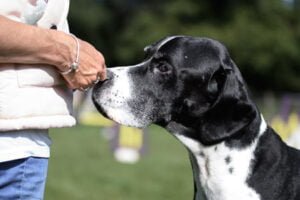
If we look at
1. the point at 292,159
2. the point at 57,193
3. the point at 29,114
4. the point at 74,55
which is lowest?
the point at 57,193

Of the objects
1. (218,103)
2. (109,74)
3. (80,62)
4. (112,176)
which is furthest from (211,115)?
(112,176)

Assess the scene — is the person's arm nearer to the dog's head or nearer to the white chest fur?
the dog's head

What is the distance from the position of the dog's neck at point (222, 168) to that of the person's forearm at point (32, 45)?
0.83m

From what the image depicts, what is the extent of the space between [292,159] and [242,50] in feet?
126

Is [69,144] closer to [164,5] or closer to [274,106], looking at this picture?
[274,106]

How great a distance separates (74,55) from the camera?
270 centimetres

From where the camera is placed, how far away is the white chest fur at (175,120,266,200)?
10.3ft

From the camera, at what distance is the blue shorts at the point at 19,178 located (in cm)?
268

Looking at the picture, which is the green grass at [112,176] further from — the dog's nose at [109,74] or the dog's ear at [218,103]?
the dog's nose at [109,74]

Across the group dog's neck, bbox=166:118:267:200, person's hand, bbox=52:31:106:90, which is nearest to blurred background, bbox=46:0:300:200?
dog's neck, bbox=166:118:267:200

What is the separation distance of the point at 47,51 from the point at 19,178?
47 centimetres

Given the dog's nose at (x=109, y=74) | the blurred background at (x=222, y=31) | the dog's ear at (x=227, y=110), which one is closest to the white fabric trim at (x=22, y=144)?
the dog's nose at (x=109, y=74)

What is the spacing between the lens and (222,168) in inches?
125

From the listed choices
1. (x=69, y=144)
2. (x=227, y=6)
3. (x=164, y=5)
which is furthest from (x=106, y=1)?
(x=69, y=144)
